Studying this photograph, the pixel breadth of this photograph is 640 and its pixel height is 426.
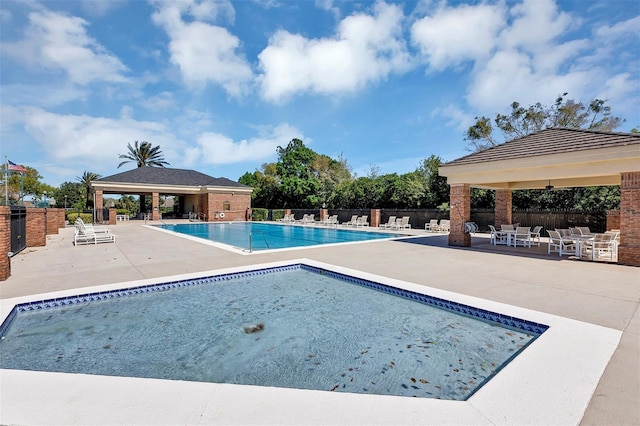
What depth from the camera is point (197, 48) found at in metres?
15.2

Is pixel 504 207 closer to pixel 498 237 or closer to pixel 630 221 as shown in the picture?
pixel 498 237

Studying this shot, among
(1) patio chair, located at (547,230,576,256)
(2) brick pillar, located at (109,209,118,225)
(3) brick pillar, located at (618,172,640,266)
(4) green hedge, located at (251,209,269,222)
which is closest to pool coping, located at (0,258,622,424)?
(3) brick pillar, located at (618,172,640,266)

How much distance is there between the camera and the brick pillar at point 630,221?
827cm

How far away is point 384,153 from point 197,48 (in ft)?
85.3

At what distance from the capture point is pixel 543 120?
2573 cm

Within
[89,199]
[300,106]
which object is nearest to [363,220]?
[300,106]

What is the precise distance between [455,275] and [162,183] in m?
30.7

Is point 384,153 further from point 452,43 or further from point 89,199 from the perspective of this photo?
point 89,199

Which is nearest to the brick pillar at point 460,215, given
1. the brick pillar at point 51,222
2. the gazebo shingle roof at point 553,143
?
the gazebo shingle roof at point 553,143

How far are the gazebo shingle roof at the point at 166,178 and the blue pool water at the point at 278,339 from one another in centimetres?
2814

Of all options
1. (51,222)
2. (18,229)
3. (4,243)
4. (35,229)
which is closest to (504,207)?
(4,243)

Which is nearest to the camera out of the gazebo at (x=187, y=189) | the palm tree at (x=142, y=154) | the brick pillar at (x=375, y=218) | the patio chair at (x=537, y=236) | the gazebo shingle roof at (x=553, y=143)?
the gazebo shingle roof at (x=553, y=143)

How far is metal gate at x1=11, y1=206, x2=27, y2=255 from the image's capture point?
33.5 ft

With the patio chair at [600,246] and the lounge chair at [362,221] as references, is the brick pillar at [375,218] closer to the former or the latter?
the lounge chair at [362,221]
